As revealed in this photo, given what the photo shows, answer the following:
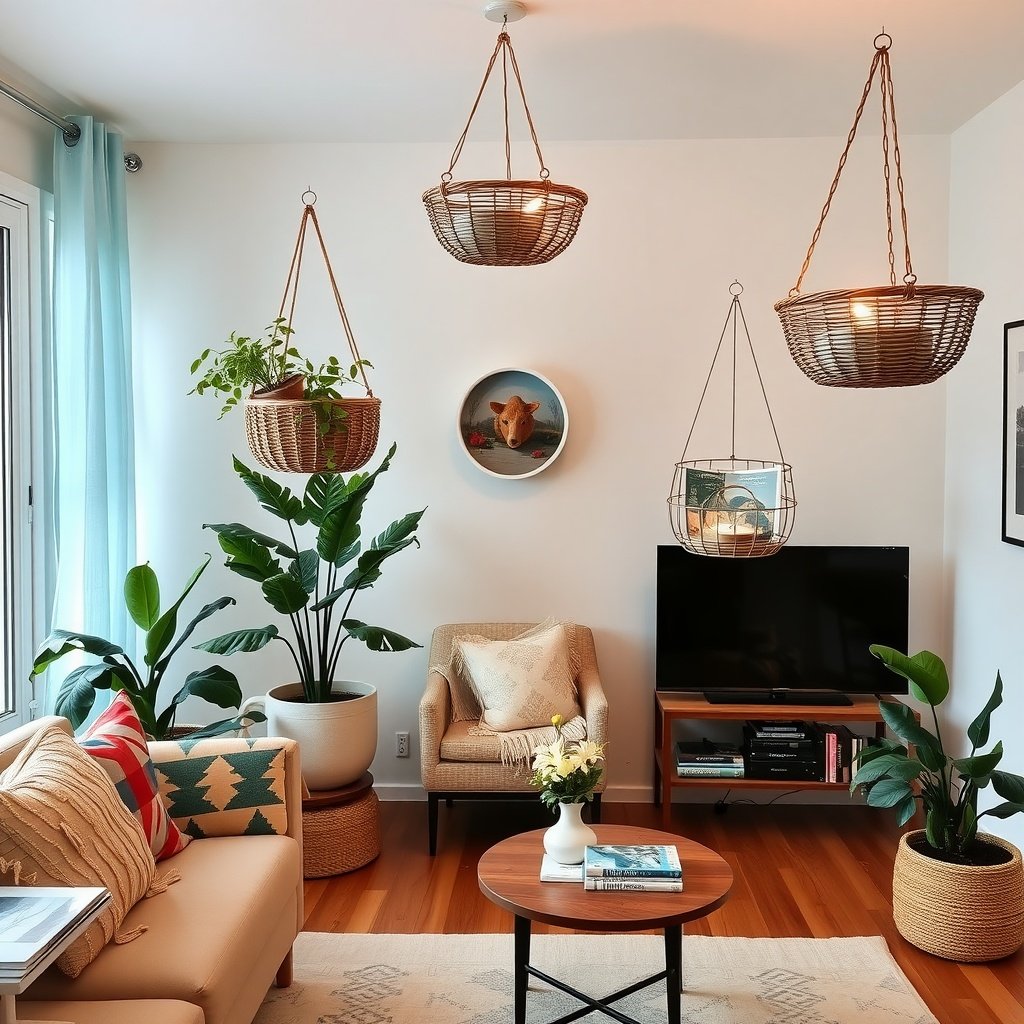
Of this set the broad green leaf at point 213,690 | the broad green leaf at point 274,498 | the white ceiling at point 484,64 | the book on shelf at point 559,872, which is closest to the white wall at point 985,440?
the white ceiling at point 484,64

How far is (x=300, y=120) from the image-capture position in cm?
411

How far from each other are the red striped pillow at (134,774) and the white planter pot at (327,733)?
94cm

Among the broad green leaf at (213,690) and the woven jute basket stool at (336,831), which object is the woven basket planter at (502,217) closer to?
the broad green leaf at (213,690)

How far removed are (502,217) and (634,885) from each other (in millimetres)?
1660

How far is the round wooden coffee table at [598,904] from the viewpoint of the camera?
7.98 feet

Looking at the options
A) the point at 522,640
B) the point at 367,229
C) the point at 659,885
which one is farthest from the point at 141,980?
the point at 367,229

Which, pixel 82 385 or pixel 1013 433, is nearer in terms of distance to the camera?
pixel 1013 433

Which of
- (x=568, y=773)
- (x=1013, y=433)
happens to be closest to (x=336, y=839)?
(x=568, y=773)

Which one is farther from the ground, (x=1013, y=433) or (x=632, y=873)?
(x=1013, y=433)

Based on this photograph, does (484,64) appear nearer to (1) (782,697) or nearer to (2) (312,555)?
(2) (312,555)

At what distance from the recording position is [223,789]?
288cm

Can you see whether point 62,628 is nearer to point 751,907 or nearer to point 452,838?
point 452,838

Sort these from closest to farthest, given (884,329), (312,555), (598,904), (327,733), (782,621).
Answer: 1. (884,329)
2. (598,904)
3. (327,733)
4. (312,555)
5. (782,621)

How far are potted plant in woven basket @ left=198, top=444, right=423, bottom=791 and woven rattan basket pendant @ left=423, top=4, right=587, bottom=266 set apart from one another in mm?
1478
